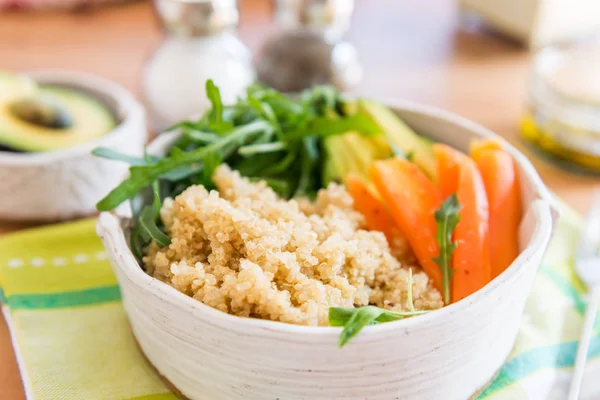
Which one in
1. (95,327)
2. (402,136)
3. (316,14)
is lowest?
(95,327)

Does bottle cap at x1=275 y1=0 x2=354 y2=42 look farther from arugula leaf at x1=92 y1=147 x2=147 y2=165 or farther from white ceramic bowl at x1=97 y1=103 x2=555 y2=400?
white ceramic bowl at x1=97 y1=103 x2=555 y2=400

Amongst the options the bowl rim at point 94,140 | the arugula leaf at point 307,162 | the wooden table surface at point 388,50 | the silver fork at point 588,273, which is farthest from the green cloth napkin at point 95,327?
the wooden table surface at point 388,50

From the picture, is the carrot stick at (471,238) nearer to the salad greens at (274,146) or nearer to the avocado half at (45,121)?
the salad greens at (274,146)

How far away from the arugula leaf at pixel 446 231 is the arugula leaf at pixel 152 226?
0.40m

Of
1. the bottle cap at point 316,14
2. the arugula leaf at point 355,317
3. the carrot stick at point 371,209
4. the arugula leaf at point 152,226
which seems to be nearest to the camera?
the arugula leaf at point 355,317

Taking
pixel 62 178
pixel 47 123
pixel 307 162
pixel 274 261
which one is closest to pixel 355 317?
pixel 274 261

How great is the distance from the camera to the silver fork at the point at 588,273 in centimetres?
89

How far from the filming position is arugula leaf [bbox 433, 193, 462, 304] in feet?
2.89

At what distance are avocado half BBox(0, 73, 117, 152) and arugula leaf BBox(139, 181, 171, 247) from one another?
453 millimetres

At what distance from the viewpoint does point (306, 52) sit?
162cm

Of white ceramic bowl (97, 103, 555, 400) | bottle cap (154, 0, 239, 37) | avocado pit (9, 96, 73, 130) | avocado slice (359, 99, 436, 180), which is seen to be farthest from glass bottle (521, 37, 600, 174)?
avocado pit (9, 96, 73, 130)

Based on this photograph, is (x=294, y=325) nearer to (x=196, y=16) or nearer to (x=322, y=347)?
(x=322, y=347)

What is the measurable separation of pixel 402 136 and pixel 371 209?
0.22 m

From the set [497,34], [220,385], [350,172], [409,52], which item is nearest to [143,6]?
[409,52]
